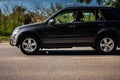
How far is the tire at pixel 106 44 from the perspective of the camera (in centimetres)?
1532

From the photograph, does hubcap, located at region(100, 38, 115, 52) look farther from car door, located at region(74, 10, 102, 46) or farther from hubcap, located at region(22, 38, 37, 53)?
hubcap, located at region(22, 38, 37, 53)

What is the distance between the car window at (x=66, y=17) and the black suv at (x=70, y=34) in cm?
1

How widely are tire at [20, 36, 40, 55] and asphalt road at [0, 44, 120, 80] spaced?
0.25 m

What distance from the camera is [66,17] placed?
15750 mm

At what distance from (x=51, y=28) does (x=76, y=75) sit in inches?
181

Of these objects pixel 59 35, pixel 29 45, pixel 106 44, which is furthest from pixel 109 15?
pixel 29 45

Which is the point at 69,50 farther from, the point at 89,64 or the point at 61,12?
the point at 89,64

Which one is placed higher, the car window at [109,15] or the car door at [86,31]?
the car window at [109,15]

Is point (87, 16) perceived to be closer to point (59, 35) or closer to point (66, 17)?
point (66, 17)

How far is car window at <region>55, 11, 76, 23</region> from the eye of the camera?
15539mm

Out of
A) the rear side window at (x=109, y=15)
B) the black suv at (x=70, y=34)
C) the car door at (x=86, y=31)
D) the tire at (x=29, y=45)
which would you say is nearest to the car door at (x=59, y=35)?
the black suv at (x=70, y=34)

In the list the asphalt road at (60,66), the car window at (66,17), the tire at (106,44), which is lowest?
the asphalt road at (60,66)

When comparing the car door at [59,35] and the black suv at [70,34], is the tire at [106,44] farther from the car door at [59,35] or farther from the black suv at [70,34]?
the car door at [59,35]

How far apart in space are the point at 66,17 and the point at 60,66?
3641 millimetres
